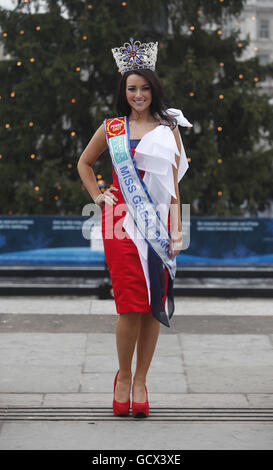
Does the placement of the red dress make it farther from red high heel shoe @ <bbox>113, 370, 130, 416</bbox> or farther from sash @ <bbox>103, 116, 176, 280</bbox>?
red high heel shoe @ <bbox>113, 370, 130, 416</bbox>

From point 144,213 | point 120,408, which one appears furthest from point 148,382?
point 144,213

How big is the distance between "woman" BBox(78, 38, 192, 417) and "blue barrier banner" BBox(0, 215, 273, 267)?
5.45m

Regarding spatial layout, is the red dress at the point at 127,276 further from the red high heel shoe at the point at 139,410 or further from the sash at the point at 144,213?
the red high heel shoe at the point at 139,410

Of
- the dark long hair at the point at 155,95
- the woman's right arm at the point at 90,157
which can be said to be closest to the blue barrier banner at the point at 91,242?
the woman's right arm at the point at 90,157

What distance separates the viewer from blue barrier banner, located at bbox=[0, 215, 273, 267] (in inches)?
376

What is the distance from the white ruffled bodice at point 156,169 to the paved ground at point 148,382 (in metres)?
0.78

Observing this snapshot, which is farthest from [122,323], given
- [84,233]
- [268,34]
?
[268,34]

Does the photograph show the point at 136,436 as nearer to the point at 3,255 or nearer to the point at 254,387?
the point at 254,387

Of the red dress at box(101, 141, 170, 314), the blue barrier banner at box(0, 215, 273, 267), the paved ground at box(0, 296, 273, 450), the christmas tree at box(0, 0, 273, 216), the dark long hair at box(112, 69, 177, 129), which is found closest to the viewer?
the paved ground at box(0, 296, 273, 450)

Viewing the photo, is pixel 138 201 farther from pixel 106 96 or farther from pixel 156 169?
pixel 106 96

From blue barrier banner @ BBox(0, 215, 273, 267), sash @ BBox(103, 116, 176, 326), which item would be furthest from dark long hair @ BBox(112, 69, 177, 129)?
blue barrier banner @ BBox(0, 215, 273, 267)
